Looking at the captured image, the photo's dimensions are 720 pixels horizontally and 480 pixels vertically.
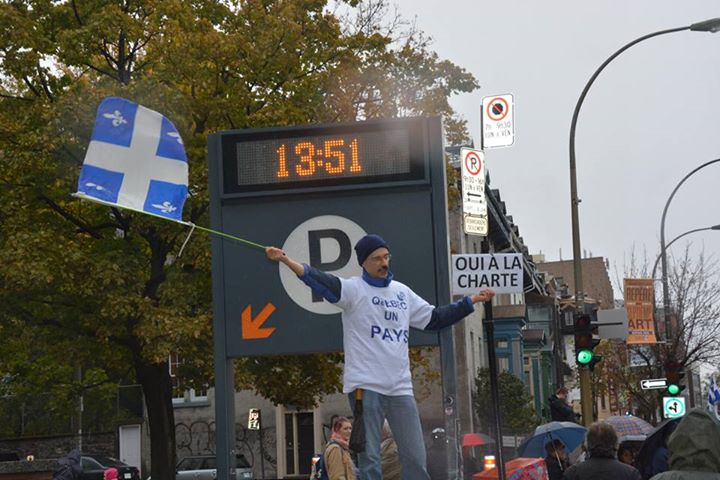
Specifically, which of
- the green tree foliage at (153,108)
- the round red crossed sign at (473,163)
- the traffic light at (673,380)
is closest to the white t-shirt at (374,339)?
the round red crossed sign at (473,163)

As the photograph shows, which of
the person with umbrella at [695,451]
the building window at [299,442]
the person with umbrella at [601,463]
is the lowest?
the building window at [299,442]

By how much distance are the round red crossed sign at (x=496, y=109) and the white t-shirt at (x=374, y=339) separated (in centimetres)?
1162

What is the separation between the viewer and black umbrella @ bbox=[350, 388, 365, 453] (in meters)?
7.59

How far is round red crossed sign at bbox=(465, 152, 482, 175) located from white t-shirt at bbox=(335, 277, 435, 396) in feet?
29.6

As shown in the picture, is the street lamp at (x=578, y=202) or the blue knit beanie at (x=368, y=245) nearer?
the blue knit beanie at (x=368, y=245)

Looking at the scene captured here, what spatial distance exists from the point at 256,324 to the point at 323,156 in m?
1.34

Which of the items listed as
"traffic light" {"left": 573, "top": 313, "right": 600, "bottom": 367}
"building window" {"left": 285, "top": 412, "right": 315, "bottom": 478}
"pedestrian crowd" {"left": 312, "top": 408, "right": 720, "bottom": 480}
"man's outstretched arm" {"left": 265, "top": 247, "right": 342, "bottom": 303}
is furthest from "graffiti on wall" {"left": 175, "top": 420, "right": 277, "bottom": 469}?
"man's outstretched arm" {"left": 265, "top": 247, "right": 342, "bottom": 303}

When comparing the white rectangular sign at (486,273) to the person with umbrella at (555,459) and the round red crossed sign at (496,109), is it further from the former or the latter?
the round red crossed sign at (496,109)

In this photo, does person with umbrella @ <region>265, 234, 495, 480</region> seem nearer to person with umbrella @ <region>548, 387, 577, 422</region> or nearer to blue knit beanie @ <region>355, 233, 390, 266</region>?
blue knit beanie @ <region>355, 233, 390, 266</region>

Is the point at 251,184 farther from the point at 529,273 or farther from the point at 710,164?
the point at 529,273

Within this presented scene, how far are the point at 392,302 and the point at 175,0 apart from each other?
1933 centimetres

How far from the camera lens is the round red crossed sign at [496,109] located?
19.3 m

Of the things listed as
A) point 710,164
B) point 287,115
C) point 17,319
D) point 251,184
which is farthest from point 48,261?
point 710,164

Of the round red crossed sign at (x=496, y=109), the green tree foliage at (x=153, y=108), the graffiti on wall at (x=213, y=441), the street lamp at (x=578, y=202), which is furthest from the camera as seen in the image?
the graffiti on wall at (x=213, y=441)
